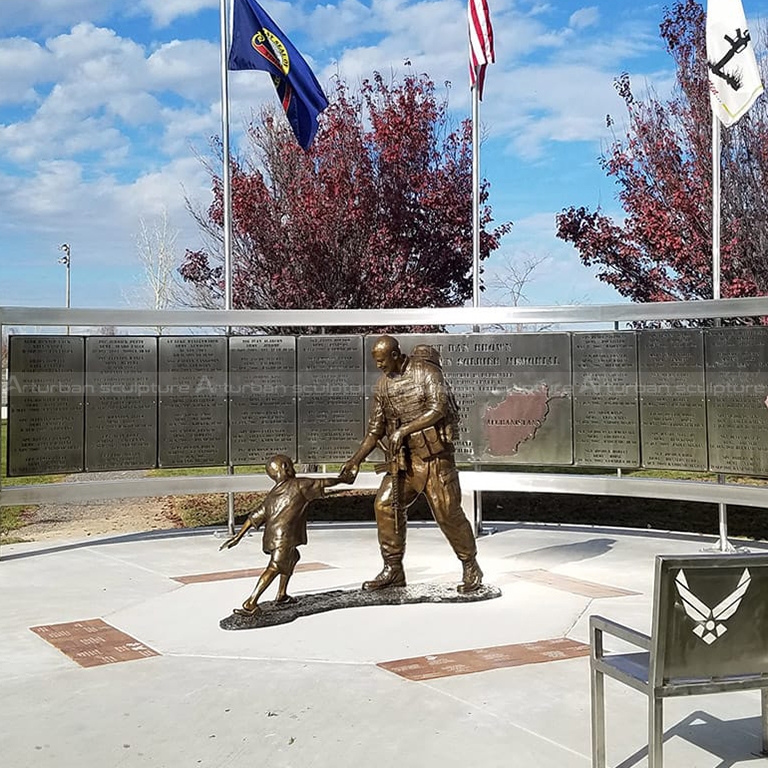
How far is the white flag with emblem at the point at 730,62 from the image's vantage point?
10.7 meters

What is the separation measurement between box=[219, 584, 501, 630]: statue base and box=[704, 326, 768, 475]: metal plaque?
3313 mm

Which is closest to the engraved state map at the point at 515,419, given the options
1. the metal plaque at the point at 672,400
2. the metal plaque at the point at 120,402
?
the metal plaque at the point at 672,400

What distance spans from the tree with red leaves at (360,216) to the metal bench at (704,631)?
12048 millimetres

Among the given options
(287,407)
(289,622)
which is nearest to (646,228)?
(287,407)

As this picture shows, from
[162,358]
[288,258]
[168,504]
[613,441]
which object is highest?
[288,258]

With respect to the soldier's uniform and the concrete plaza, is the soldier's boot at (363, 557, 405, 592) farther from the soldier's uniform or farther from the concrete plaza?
the concrete plaza

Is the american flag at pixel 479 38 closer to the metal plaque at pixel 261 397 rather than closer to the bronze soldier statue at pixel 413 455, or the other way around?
the metal plaque at pixel 261 397

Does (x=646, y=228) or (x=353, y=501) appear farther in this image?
(x=353, y=501)

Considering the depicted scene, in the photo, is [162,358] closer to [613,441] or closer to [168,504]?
[613,441]

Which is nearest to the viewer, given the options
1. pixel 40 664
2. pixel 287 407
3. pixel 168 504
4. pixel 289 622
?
pixel 40 664

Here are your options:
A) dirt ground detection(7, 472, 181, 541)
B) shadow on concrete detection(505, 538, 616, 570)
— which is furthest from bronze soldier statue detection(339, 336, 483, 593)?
dirt ground detection(7, 472, 181, 541)

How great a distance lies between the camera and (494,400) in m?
11.1

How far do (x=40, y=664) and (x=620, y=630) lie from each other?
12.8ft

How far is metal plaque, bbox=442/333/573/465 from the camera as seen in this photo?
10891mm
